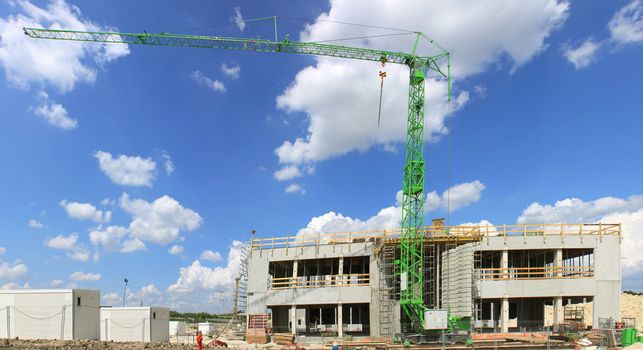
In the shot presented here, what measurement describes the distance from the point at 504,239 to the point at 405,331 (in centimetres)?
1124

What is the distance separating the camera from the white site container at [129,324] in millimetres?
39344

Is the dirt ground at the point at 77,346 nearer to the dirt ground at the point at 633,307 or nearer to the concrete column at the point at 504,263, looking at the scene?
the concrete column at the point at 504,263

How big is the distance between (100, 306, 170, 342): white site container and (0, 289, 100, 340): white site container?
5.14 metres

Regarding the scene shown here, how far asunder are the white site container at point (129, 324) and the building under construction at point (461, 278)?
8.87 meters

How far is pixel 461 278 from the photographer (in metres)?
41.0

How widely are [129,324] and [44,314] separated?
24.0ft

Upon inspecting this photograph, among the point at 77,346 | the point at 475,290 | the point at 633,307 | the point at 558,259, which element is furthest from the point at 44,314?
the point at 633,307

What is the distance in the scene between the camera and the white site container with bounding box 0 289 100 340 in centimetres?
3338

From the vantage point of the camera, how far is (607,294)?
41.5m

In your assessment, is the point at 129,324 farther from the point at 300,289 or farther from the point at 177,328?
the point at 177,328

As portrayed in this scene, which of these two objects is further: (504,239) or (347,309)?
(347,309)

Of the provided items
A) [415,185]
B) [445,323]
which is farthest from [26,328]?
[415,185]

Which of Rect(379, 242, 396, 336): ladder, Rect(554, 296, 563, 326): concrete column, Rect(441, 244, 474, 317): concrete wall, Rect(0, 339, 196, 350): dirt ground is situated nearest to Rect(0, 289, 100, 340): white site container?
Rect(0, 339, 196, 350): dirt ground

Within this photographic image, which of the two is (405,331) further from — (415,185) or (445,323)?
(415,185)
